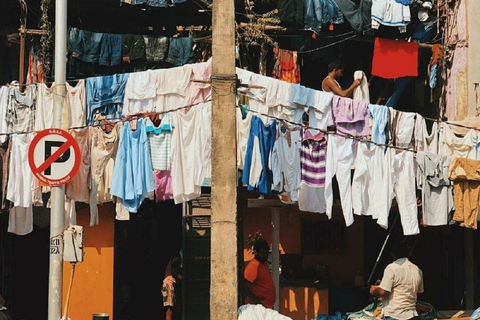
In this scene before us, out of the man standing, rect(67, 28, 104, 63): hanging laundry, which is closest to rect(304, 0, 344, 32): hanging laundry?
rect(67, 28, 104, 63): hanging laundry

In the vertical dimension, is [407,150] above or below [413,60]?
below

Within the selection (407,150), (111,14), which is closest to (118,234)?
(111,14)

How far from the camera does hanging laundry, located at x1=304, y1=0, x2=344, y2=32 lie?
18.1 meters

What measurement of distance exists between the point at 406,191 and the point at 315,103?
1950mm

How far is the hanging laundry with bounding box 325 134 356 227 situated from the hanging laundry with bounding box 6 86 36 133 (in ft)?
15.3

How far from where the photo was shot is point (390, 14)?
18.3 meters

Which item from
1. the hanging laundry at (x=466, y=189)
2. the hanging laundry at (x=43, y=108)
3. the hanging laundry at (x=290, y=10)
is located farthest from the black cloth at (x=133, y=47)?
the hanging laundry at (x=466, y=189)

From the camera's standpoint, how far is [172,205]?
22.0 meters

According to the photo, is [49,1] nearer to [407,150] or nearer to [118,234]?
[118,234]

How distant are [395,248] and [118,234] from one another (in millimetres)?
5173

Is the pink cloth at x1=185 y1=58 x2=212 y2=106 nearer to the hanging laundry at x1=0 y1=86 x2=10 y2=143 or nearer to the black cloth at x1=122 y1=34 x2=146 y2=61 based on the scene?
the black cloth at x1=122 y1=34 x2=146 y2=61

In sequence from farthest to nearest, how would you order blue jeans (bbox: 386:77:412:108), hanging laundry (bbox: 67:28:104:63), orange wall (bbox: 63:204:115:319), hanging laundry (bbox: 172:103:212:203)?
blue jeans (bbox: 386:77:412:108)
orange wall (bbox: 63:204:115:319)
hanging laundry (bbox: 67:28:104:63)
hanging laundry (bbox: 172:103:212:203)

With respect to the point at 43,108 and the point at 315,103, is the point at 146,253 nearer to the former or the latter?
the point at 43,108

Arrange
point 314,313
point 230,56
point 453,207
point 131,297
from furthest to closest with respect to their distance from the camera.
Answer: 1. point 131,297
2. point 314,313
3. point 453,207
4. point 230,56
